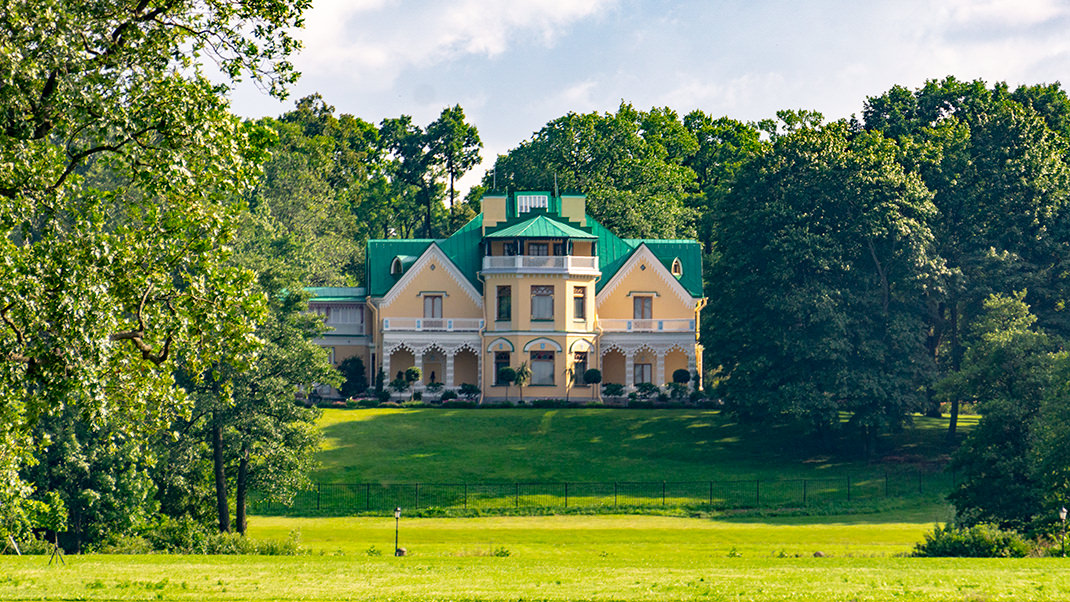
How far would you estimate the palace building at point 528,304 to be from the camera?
60938mm

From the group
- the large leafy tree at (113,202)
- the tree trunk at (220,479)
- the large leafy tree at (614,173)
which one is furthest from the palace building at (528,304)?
the large leafy tree at (113,202)

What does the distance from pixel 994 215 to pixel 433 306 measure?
28.1 meters

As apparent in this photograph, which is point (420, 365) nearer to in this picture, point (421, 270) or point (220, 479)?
point (421, 270)

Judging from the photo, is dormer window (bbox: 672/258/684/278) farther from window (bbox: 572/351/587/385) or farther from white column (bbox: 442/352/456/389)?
white column (bbox: 442/352/456/389)

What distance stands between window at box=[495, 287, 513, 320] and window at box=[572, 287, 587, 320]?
129 inches

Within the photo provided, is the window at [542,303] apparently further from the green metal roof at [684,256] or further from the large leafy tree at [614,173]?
the large leafy tree at [614,173]

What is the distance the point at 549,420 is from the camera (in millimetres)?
54281

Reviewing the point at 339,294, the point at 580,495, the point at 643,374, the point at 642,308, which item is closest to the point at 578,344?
the point at 643,374

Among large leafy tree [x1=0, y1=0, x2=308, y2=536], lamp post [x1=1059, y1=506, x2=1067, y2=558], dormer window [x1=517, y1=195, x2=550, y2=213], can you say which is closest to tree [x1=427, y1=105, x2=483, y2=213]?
dormer window [x1=517, y1=195, x2=550, y2=213]

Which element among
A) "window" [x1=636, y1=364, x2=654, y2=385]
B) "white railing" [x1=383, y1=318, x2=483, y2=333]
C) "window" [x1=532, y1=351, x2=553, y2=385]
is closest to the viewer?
"window" [x1=532, y1=351, x2=553, y2=385]

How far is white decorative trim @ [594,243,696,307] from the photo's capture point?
64.1 m

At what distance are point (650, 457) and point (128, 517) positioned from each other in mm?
23692

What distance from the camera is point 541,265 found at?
60.6 meters

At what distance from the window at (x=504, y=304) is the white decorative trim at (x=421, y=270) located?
64.0 inches
